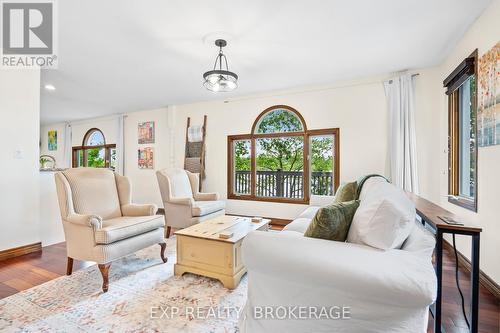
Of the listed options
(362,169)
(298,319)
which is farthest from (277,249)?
(362,169)

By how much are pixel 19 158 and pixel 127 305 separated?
238cm

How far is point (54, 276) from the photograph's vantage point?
87.1 inches

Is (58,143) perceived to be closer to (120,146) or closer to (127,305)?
(120,146)

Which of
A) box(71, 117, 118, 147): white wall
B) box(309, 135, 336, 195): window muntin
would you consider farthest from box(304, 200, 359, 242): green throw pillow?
box(71, 117, 118, 147): white wall

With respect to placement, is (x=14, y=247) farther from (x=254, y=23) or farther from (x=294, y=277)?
(x=254, y=23)

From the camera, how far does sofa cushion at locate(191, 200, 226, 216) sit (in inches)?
132

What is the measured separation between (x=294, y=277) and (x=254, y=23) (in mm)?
2230

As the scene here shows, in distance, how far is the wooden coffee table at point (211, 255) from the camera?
2.02 meters

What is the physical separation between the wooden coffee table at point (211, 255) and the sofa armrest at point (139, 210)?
0.57 meters

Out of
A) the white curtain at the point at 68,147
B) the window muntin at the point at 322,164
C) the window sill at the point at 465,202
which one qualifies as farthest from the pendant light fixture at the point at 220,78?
the white curtain at the point at 68,147

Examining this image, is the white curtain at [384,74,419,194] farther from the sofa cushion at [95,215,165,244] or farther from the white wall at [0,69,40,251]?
the white wall at [0,69,40,251]

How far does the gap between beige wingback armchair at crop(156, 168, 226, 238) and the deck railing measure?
0.94 metres

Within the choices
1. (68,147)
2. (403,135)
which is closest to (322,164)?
(403,135)

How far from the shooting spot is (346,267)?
40.8 inches
